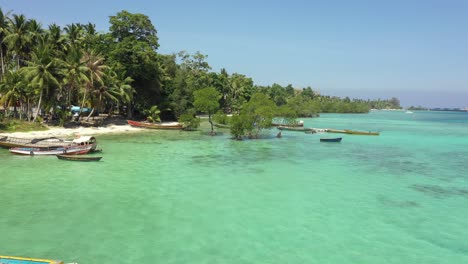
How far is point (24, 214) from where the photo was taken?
17.1 meters

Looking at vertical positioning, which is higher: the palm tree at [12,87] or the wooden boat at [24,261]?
the palm tree at [12,87]

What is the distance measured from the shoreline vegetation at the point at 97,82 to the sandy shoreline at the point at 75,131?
8.06 feet

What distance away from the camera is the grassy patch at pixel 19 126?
144 ft

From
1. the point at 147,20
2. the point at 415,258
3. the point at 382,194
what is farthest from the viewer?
the point at 147,20

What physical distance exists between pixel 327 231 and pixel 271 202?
474 cm

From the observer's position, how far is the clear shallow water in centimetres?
1395

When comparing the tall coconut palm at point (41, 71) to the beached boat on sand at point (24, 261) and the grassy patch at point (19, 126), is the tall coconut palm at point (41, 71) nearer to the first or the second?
the grassy patch at point (19, 126)

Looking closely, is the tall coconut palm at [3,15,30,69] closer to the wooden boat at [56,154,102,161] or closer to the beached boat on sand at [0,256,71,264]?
the wooden boat at [56,154,102,161]

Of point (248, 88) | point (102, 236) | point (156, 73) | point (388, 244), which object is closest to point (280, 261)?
point (388, 244)

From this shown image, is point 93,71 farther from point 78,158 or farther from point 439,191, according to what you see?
point 439,191

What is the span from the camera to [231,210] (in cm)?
1891

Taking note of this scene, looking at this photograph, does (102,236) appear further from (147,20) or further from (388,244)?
(147,20)

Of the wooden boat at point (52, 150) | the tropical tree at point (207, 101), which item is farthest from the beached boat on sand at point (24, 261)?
the tropical tree at point (207, 101)

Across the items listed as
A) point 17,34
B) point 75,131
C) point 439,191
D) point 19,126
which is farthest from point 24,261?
point 17,34
